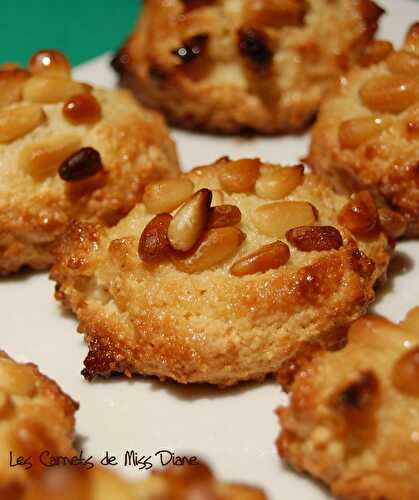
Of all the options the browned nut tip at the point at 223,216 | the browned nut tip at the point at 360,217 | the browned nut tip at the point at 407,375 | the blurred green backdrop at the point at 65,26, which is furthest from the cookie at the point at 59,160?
the blurred green backdrop at the point at 65,26

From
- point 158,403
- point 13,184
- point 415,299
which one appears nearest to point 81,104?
point 13,184

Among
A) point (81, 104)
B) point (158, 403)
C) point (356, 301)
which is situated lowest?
point (158, 403)

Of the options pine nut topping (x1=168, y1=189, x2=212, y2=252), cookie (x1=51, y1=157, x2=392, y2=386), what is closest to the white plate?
cookie (x1=51, y1=157, x2=392, y2=386)

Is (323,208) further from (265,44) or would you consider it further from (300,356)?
(265,44)

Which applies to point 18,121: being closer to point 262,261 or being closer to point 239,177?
point 239,177

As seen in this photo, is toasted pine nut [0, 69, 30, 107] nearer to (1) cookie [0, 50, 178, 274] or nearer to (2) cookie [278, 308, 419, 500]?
(1) cookie [0, 50, 178, 274]

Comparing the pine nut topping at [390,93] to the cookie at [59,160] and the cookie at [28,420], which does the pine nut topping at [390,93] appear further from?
the cookie at [28,420]
